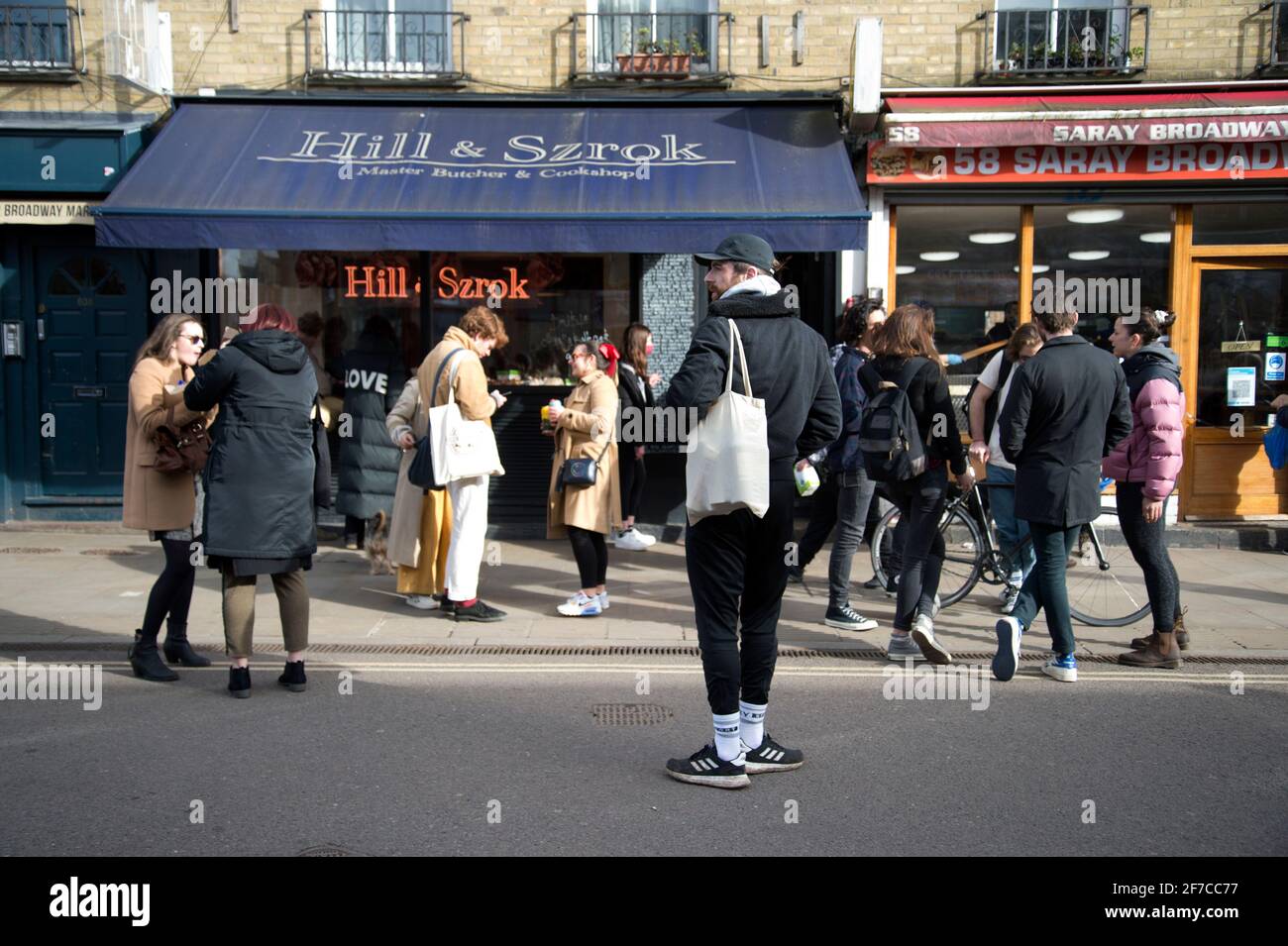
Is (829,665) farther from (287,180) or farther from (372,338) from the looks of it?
(287,180)

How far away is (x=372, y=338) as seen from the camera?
31.8 ft

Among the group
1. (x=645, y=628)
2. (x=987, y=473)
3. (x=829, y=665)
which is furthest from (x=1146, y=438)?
(x=645, y=628)

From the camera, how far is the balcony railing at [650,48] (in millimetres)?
10406

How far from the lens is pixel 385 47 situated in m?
10.5

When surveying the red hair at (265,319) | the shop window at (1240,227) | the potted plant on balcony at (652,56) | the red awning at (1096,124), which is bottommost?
the red hair at (265,319)

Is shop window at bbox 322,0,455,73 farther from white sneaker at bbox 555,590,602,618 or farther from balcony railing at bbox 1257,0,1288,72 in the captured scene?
balcony railing at bbox 1257,0,1288,72

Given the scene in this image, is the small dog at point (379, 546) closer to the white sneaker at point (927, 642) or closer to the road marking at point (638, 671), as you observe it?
the road marking at point (638, 671)

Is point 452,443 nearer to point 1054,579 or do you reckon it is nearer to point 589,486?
point 589,486

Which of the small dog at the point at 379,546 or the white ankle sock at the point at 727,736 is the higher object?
the small dog at the point at 379,546

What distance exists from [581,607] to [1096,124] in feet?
18.5

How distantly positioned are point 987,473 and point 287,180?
232 inches

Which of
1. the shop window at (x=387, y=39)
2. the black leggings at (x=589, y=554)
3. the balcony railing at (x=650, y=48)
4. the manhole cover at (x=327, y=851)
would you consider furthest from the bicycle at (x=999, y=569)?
the shop window at (x=387, y=39)

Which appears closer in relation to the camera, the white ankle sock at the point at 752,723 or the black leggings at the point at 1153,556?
the white ankle sock at the point at 752,723

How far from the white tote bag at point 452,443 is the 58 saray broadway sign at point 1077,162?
4.59 meters
